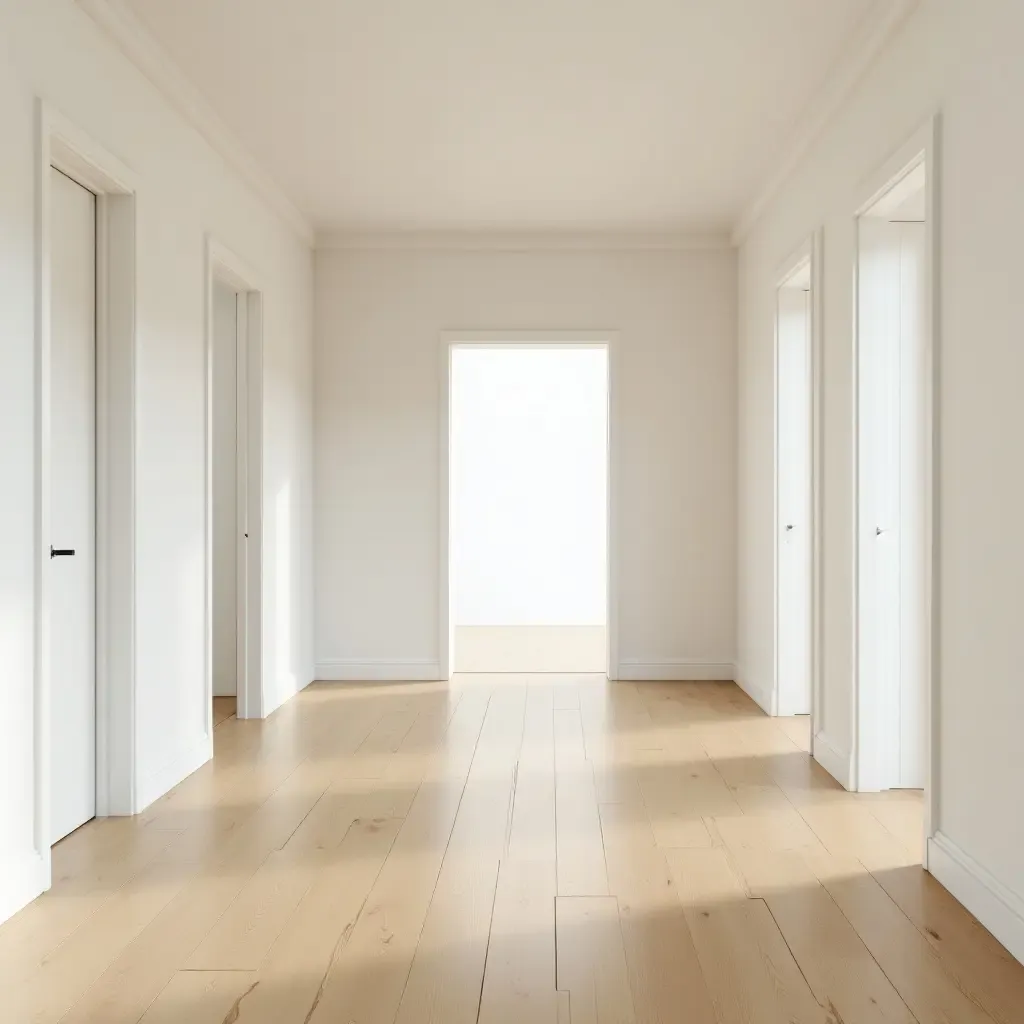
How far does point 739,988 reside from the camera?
7.28 ft

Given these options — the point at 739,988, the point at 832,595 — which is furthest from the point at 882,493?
the point at 739,988

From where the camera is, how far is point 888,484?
3.73 m

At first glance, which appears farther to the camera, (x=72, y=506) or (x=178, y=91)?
(x=178, y=91)

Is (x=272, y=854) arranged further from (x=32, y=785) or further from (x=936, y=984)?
(x=936, y=984)

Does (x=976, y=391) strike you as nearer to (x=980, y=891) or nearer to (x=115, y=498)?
(x=980, y=891)

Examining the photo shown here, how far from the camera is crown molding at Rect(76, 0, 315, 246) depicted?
3240mm

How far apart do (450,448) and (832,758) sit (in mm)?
3075

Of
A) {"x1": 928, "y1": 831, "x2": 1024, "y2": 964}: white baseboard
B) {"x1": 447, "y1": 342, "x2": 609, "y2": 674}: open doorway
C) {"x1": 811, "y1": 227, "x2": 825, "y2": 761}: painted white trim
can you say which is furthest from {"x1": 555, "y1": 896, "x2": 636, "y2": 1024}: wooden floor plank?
{"x1": 447, "y1": 342, "x2": 609, "y2": 674}: open doorway

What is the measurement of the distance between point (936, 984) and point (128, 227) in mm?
3335

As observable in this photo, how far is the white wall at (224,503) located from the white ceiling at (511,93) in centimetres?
93

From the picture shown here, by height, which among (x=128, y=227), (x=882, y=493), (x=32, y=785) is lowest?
(x=32, y=785)

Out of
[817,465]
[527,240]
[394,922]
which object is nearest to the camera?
[394,922]

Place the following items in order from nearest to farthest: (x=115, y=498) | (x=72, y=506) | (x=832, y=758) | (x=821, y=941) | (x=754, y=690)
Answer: (x=821, y=941) → (x=72, y=506) → (x=115, y=498) → (x=832, y=758) → (x=754, y=690)

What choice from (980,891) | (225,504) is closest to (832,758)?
(980,891)
